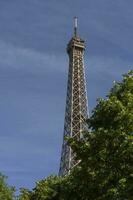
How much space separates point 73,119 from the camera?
115m

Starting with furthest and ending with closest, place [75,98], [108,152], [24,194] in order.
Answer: [75,98], [24,194], [108,152]

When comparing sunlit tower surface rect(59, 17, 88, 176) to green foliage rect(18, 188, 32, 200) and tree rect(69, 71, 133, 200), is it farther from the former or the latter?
tree rect(69, 71, 133, 200)

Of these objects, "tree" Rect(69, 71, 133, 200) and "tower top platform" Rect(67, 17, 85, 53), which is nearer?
"tree" Rect(69, 71, 133, 200)

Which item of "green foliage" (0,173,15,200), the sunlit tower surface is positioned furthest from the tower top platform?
"green foliage" (0,173,15,200)

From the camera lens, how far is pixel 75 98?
389ft

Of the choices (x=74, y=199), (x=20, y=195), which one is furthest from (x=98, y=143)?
(x=20, y=195)

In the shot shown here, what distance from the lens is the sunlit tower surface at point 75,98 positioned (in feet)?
362

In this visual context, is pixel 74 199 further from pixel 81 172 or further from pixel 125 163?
pixel 125 163

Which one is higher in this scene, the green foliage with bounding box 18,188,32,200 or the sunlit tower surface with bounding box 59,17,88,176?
the sunlit tower surface with bounding box 59,17,88,176

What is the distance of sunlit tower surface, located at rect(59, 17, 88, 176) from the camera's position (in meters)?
110

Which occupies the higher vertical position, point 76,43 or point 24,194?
point 76,43

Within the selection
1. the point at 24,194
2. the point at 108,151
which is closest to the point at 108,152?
the point at 108,151

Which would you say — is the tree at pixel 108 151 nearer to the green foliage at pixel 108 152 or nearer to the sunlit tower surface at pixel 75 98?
the green foliage at pixel 108 152

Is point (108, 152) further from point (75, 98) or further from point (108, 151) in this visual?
point (75, 98)
